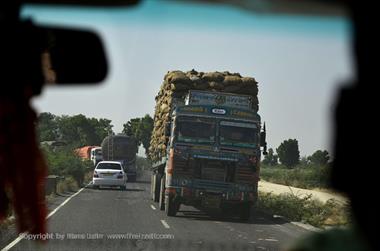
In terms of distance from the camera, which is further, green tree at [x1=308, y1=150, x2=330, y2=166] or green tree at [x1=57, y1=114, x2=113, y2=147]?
green tree at [x1=57, y1=114, x2=113, y2=147]

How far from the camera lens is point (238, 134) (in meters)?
17.5

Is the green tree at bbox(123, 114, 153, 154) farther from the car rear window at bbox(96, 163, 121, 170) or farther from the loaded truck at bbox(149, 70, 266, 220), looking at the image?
the loaded truck at bbox(149, 70, 266, 220)

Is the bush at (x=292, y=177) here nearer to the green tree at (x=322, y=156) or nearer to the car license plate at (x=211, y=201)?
the car license plate at (x=211, y=201)

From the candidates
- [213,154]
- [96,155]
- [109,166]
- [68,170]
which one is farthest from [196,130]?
[96,155]

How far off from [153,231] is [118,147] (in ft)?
104

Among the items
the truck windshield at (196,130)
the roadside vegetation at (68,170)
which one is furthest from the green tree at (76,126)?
the roadside vegetation at (68,170)

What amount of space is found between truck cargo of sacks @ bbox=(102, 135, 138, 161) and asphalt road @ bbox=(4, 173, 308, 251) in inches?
973

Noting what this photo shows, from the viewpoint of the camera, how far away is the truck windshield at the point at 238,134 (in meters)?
17.4

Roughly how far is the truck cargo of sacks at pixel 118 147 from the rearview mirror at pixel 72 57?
137ft

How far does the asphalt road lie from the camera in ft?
38.2

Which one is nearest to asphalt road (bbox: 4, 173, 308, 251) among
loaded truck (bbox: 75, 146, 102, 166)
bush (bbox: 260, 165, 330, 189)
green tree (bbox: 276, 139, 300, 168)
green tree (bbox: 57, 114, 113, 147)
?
green tree (bbox: 276, 139, 300, 168)

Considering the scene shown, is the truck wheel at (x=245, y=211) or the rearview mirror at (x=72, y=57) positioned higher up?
the rearview mirror at (x=72, y=57)

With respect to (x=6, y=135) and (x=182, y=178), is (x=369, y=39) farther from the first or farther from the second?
(x=182, y=178)

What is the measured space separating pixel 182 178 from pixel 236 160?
1.47 meters
